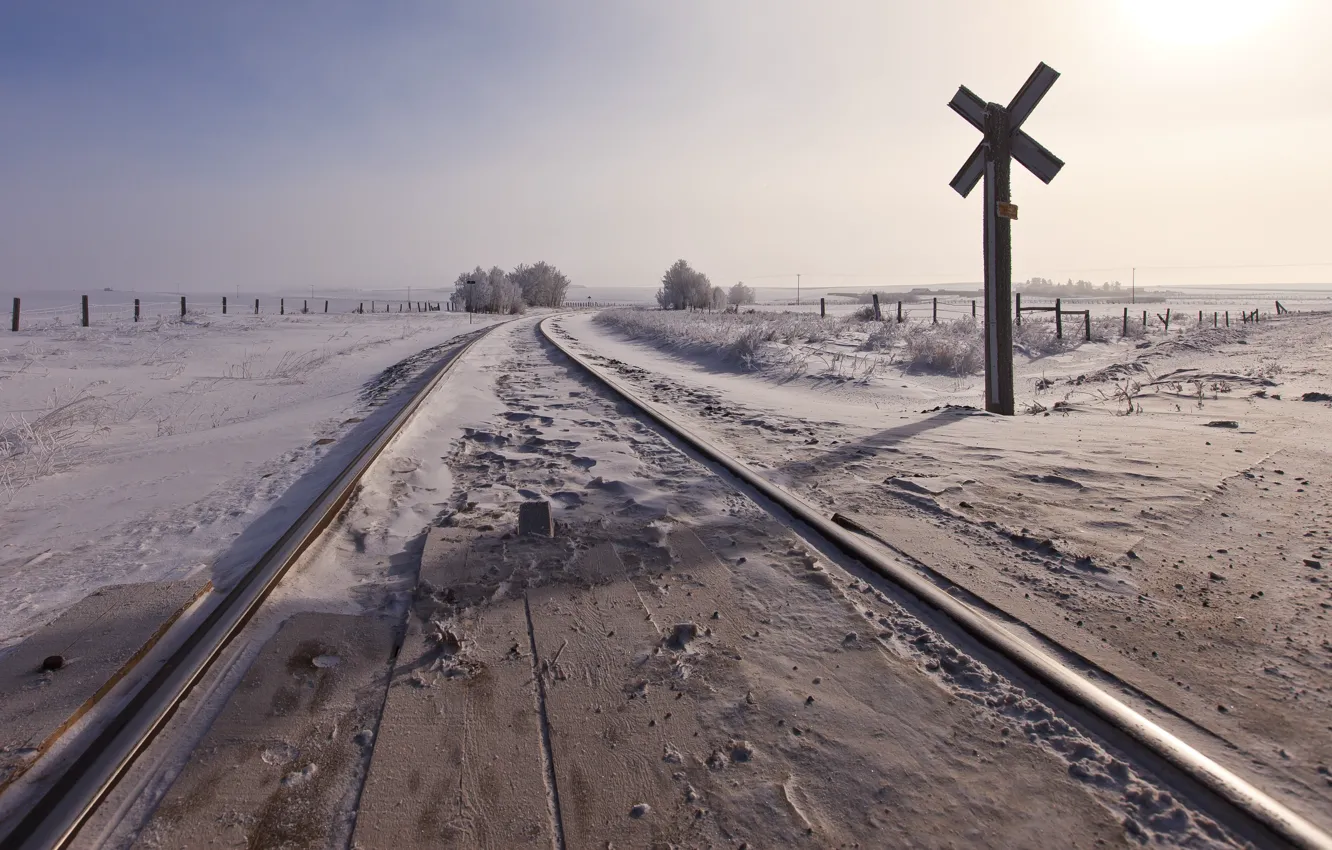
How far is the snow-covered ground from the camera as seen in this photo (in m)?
4.04

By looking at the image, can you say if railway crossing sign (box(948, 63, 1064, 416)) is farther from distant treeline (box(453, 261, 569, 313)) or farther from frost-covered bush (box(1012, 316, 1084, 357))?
distant treeline (box(453, 261, 569, 313))

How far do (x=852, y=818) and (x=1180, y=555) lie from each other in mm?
2788

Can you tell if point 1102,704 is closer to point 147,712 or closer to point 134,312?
point 147,712

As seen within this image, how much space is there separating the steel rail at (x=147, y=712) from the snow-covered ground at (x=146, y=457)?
0.42 metres

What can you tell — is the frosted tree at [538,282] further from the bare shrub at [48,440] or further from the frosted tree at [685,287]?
the bare shrub at [48,440]

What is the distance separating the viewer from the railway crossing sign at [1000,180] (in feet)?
27.8

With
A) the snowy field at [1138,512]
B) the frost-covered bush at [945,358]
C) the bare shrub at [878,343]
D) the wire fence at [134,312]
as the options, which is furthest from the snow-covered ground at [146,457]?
the wire fence at [134,312]

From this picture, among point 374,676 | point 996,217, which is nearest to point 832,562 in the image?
point 374,676

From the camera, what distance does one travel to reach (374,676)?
278 cm

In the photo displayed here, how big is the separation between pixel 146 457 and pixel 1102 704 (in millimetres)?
7462

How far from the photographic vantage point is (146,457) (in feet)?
22.5

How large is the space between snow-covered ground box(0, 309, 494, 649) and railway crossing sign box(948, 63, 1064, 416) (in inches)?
280

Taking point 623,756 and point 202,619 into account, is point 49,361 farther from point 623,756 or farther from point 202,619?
point 623,756

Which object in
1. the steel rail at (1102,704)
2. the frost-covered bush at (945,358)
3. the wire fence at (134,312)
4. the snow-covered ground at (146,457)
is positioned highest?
the wire fence at (134,312)
